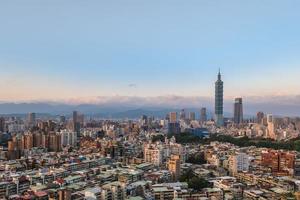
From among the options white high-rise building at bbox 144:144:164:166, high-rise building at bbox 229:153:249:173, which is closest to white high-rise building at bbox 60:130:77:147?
white high-rise building at bbox 144:144:164:166

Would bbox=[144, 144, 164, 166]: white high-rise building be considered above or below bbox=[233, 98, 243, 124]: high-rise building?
below

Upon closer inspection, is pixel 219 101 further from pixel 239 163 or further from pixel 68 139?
pixel 239 163

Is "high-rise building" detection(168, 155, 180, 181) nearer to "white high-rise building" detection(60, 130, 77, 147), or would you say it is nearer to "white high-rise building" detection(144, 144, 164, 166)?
"white high-rise building" detection(144, 144, 164, 166)

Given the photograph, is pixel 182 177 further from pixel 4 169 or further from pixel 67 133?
pixel 67 133

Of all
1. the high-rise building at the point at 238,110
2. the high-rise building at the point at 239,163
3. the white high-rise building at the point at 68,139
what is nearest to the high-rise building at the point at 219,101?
the high-rise building at the point at 238,110

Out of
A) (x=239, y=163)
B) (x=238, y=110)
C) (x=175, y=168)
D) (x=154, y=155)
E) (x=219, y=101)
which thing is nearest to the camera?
(x=175, y=168)

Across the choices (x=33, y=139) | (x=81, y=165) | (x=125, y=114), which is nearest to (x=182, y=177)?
(x=81, y=165)

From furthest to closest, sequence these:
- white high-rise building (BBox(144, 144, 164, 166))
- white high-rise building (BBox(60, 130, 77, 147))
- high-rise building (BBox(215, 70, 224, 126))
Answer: high-rise building (BBox(215, 70, 224, 126)) → white high-rise building (BBox(60, 130, 77, 147)) → white high-rise building (BBox(144, 144, 164, 166))

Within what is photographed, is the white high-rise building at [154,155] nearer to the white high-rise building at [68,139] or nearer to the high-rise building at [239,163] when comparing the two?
the high-rise building at [239,163]

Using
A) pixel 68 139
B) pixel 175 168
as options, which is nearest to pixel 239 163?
pixel 175 168

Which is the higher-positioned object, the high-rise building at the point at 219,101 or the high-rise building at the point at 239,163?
the high-rise building at the point at 219,101

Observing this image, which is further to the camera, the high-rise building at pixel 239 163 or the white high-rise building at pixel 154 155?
the white high-rise building at pixel 154 155

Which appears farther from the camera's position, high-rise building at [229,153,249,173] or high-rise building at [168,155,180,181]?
high-rise building at [229,153,249,173]
